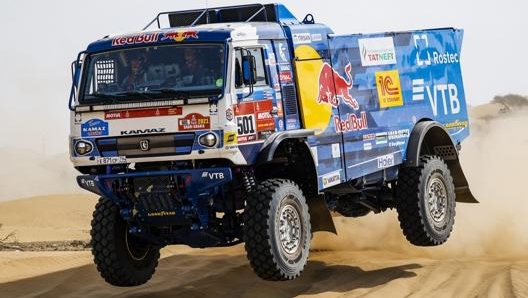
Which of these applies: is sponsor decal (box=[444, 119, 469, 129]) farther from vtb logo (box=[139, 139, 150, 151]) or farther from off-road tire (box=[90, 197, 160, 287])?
vtb logo (box=[139, 139, 150, 151])

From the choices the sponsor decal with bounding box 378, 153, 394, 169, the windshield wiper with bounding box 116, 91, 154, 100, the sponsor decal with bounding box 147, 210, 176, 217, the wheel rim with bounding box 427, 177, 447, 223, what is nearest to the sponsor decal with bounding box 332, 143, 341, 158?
the sponsor decal with bounding box 378, 153, 394, 169

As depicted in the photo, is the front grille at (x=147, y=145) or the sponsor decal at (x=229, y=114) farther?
the front grille at (x=147, y=145)

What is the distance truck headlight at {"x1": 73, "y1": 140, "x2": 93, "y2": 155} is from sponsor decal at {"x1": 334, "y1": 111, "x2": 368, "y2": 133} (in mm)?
3115

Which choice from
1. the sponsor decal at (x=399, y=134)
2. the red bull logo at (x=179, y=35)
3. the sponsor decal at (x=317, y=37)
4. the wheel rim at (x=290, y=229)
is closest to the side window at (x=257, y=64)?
the red bull logo at (x=179, y=35)

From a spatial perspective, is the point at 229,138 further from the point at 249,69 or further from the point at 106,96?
the point at 106,96

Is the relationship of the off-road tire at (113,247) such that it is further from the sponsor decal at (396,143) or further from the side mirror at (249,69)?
the sponsor decal at (396,143)

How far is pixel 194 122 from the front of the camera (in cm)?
1142

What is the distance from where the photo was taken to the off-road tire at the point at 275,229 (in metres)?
11.7

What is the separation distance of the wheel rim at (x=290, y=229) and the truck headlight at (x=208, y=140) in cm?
122

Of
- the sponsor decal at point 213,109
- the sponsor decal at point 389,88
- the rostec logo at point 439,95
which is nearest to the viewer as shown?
the sponsor decal at point 213,109

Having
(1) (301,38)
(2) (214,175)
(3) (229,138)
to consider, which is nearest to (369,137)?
(1) (301,38)

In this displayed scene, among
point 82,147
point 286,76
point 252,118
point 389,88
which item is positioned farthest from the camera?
point 389,88

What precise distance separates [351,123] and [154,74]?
2.94 m

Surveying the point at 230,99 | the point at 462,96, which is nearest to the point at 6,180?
the point at 462,96
